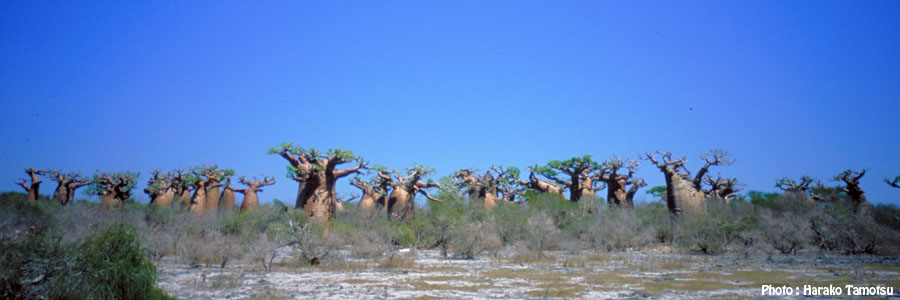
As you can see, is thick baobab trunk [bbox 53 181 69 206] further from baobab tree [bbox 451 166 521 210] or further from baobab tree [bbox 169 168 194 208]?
baobab tree [bbox 451 166 521 210]

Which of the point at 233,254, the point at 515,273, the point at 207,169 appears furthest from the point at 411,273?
the point at 207,169

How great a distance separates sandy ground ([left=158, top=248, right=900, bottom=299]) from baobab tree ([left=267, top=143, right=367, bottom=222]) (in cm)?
878

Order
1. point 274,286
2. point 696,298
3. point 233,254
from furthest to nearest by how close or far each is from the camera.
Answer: point 233,254 → point 274,286 → point 696,298

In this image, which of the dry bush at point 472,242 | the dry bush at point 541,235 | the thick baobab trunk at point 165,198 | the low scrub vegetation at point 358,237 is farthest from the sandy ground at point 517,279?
the thick baobab trunk at point 165,198

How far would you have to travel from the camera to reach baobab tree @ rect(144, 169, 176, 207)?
2737 cm

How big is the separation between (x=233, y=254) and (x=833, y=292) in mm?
10365

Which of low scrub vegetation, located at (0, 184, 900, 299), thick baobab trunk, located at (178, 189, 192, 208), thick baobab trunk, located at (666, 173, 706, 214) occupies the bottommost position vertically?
low scrub vegetation, located at (0, 184, 900, 299)

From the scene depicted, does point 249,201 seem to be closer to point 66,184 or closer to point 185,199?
point 185,199

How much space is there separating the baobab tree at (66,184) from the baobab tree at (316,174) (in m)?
18.8

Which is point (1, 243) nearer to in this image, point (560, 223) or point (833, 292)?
point (833, 292)

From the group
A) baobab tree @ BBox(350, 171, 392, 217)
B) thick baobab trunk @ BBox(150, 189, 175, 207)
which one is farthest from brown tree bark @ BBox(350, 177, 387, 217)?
thick baobab trunk @ BBox(150, 189, 175, 207)

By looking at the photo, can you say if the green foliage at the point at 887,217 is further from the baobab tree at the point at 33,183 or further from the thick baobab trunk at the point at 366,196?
the baobab tree at the point at 33,183

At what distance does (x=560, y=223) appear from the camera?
70.7ft

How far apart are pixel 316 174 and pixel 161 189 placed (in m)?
12.3
